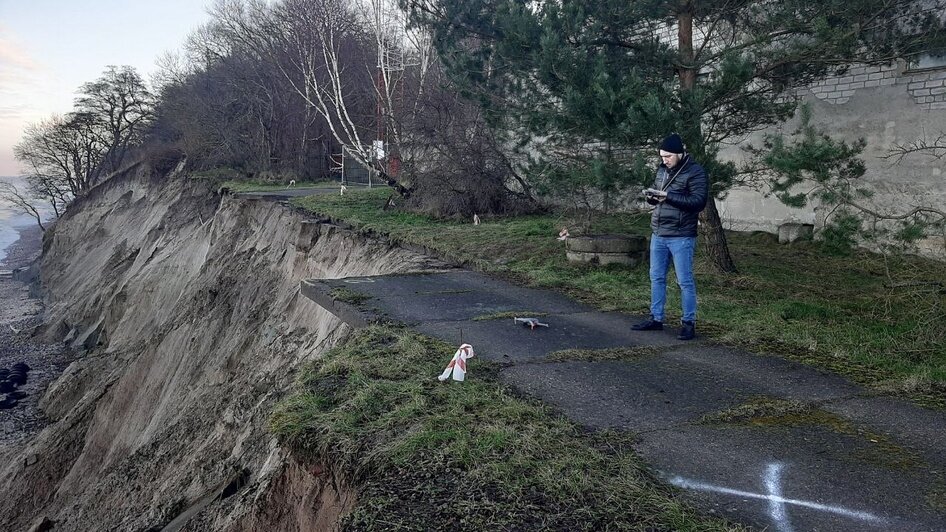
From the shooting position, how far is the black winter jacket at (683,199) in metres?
6.26

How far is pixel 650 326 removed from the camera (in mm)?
6641

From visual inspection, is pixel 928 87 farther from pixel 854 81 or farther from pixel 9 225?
pixel 9 225

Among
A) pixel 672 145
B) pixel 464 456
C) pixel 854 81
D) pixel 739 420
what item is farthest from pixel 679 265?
pixel 854 81

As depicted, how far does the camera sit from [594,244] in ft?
32.0

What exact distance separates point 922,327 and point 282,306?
983cm

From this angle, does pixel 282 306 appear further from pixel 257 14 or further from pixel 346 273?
pixel 257 14

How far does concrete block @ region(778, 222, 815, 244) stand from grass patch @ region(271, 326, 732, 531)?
9136mm

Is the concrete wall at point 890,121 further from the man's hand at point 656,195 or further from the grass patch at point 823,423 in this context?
the grass patch at point 823,423

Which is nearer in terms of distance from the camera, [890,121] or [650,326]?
[650,326]

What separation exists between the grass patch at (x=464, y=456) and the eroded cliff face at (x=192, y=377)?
0.96 ft

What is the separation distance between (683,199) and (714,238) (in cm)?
341

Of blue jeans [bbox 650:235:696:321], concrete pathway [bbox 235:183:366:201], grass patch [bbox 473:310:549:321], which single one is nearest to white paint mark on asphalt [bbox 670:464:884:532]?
blue jeans [bbox 650:235:696:321]

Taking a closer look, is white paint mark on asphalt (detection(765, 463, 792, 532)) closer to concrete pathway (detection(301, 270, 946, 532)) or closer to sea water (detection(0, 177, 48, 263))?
concrete pathway (detection(301, 270, 946, 532))

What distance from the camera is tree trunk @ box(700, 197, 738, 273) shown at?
367 inches
